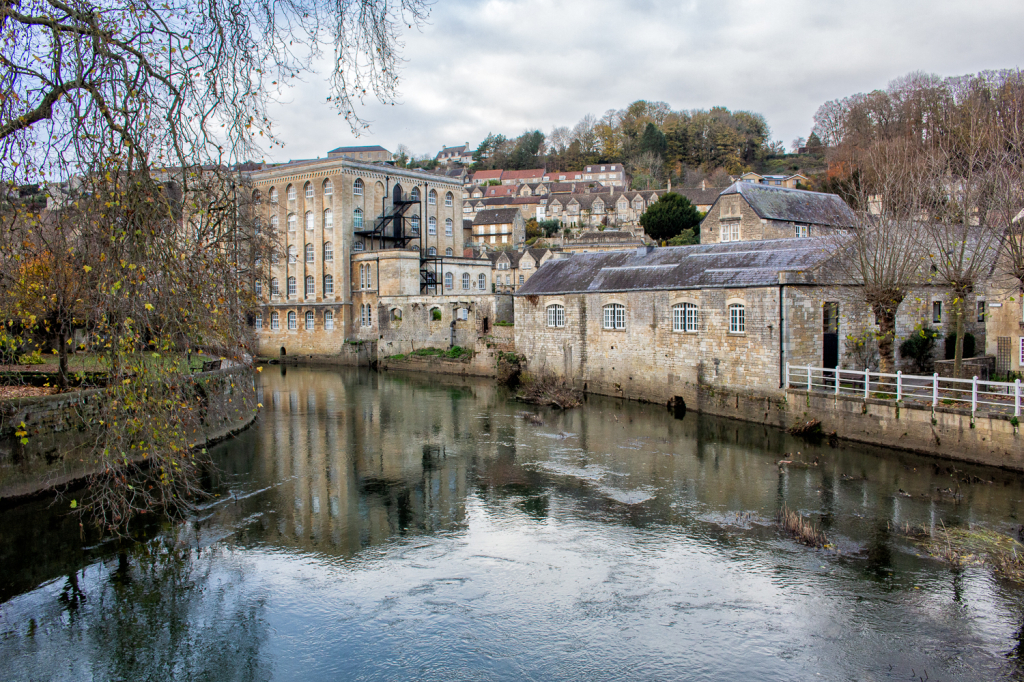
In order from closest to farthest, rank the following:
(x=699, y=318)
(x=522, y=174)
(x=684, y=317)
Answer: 1. (x=699, y=318)
2. (x=684, y=317)
3. (x=522, y=174)

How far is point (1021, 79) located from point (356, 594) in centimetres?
2236

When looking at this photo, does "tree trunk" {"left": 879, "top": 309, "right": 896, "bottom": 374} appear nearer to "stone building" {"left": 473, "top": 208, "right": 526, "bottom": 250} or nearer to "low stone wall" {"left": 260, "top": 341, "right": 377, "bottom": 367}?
"low stone wall" {"left": 260, "top": 341, "right": 377, "bottom": 367}

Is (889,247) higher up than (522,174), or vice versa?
(522,174)

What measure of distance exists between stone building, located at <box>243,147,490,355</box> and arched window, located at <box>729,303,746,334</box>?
1909 cm

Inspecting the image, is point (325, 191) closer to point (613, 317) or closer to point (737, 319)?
point (613, 317)

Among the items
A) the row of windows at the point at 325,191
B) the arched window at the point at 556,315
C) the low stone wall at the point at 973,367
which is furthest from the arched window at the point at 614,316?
the row of windows at the point at 325,191

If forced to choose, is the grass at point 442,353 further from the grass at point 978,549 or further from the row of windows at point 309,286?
the grass at point 978,549

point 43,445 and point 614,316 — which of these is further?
point 614,316

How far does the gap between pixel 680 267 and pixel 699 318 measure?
93.9 inches


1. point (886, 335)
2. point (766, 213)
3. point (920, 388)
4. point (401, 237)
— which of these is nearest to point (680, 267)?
point (886, 335)

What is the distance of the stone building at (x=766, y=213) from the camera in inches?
1215

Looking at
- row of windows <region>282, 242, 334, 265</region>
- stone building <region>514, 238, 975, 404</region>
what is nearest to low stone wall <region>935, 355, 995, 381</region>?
stone building <region>514, 238, 975, 404</region>

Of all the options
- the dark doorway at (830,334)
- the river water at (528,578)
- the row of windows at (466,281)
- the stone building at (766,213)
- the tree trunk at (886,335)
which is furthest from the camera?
the row of windows at (466,281)

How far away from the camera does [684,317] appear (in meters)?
20.5
